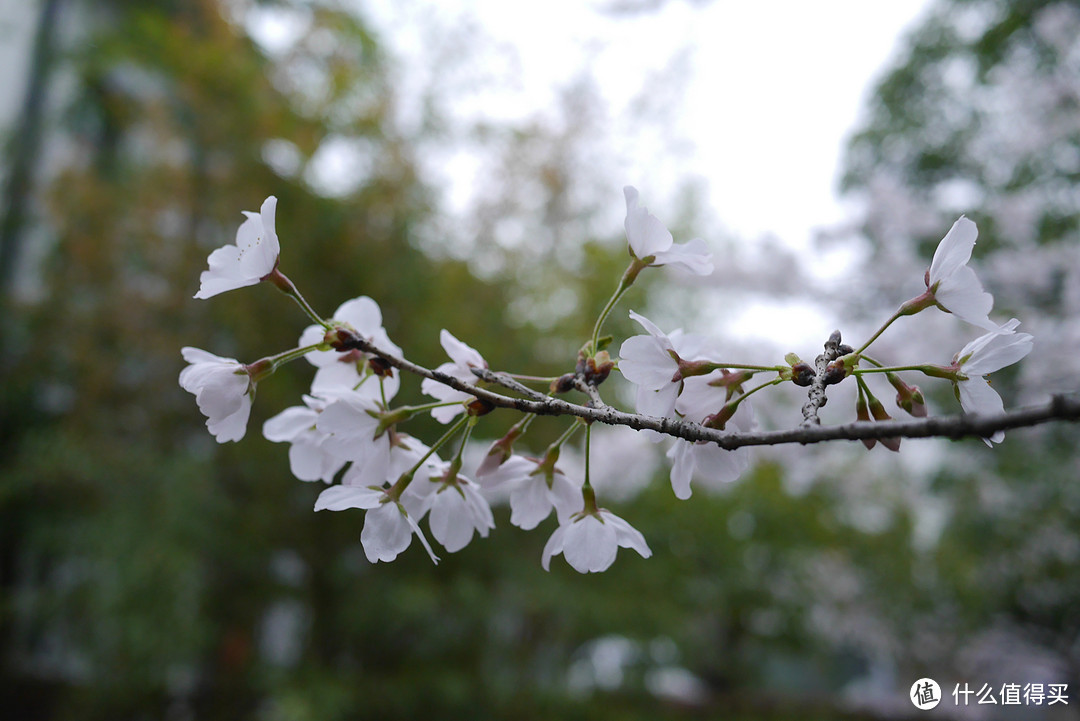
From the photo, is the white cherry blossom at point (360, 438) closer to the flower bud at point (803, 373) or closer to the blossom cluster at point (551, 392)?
the blossom cluster at point (551, 392)

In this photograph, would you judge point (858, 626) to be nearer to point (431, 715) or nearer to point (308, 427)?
point (431, 715)

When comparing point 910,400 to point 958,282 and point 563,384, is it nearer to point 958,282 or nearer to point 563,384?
point 958,282

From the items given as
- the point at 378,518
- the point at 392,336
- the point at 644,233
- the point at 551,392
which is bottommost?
the point at 378,518

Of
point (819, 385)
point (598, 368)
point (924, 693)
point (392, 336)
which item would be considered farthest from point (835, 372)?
point (392, 336)

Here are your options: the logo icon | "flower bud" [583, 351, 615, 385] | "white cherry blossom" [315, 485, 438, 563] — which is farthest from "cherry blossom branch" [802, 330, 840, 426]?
the logo icon

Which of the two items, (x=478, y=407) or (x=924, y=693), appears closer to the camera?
(x=478, y=407)

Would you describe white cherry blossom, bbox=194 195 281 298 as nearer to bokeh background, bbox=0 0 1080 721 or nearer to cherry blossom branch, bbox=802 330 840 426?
cherry blossom branch, bbox=802 330 840 426
